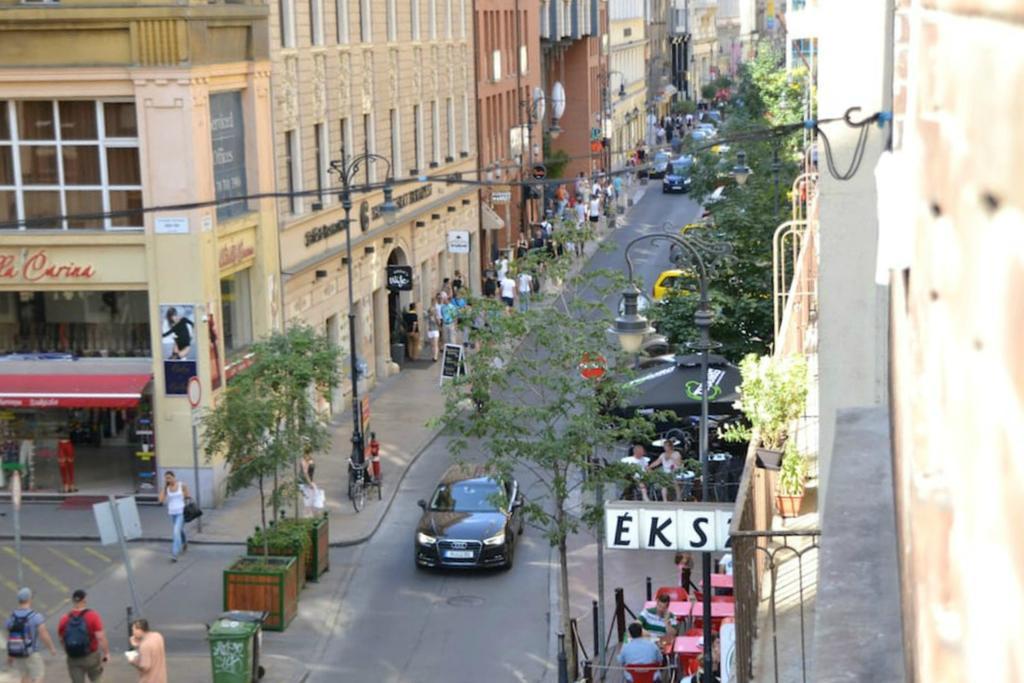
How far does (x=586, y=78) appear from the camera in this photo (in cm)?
8512

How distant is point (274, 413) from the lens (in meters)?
24.9

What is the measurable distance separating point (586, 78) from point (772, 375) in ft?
229

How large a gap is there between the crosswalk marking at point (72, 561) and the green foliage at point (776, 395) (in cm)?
1231

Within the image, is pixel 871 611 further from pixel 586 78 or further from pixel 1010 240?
pixel 586 78

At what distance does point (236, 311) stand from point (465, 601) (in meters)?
11.0

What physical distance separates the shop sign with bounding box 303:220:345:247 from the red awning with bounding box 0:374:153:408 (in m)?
7.98

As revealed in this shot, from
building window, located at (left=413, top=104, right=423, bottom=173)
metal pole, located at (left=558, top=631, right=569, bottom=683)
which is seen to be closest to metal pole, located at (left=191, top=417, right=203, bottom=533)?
metal pole, located at (left=558, top=631, right=569, bottom=683)

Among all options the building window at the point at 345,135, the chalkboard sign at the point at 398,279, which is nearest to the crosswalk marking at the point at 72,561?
the building window at the point at 345,135

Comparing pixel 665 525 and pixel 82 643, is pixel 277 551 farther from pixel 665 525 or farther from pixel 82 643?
pixel 665 525

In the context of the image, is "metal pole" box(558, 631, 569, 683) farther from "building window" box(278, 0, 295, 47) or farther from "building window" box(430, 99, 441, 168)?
"building window" box(430, 99, 441, 168)

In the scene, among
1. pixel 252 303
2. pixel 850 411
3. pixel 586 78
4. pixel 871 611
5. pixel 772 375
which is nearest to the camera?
pixel 871 611

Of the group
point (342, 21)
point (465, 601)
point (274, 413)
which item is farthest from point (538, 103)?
point (465, 601)

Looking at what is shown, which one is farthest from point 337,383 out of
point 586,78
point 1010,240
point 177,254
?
point 586,78

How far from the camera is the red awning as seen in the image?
1150 inches
